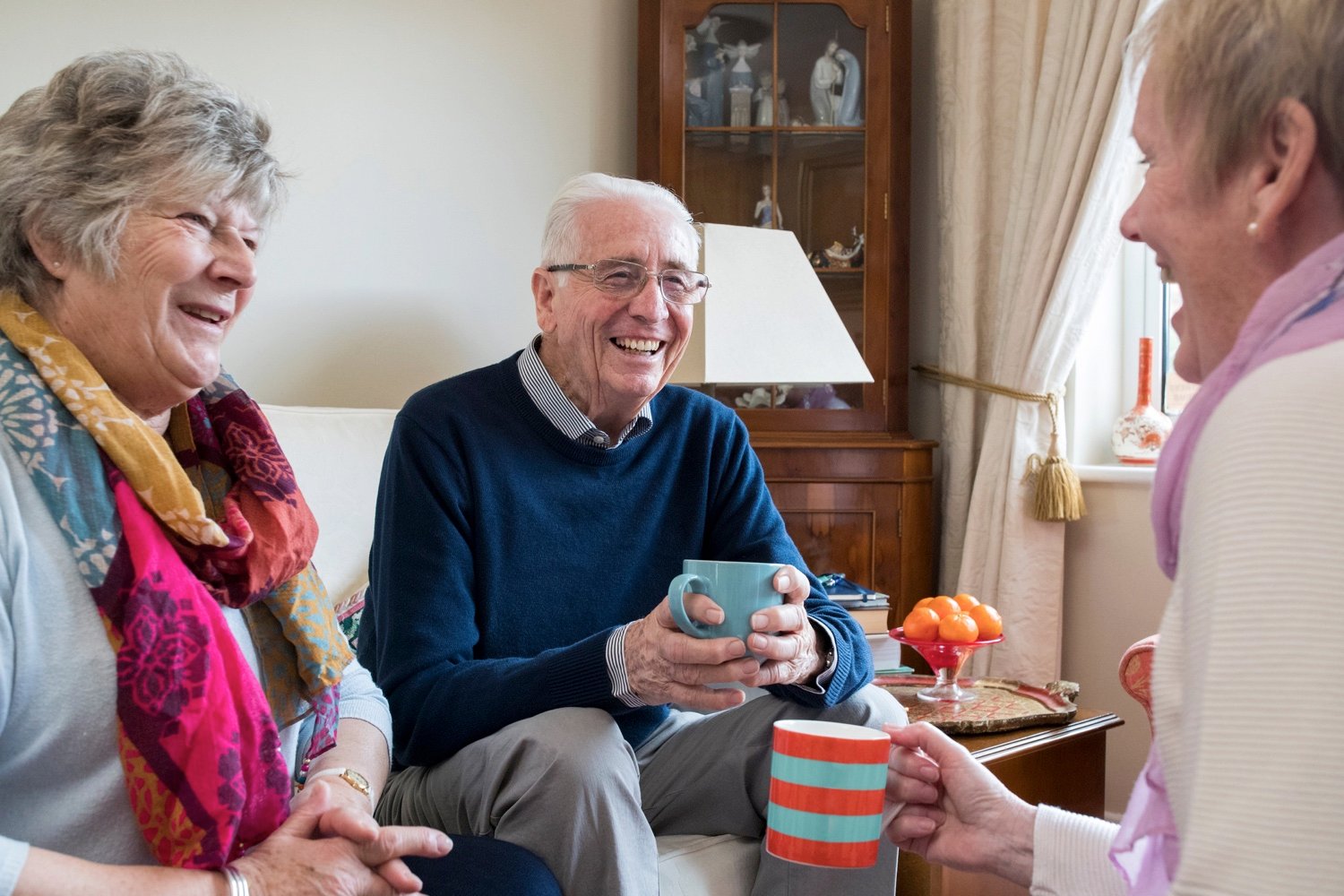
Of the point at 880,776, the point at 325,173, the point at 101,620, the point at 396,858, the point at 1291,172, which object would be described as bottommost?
the point at 396,858

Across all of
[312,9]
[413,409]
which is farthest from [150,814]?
[312,9]

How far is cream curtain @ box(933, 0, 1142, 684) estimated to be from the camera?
2.72 metres

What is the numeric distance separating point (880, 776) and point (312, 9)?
2.32 meters

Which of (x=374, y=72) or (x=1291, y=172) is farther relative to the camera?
(x=374, y=72)

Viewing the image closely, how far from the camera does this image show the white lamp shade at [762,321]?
242 centimetres

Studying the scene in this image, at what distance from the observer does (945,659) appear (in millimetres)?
1971

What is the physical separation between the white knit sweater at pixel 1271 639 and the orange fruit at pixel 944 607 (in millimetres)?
1359

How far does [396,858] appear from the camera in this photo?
3.51 feet

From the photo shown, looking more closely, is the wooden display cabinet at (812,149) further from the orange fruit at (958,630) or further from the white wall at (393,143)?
the orange fruit at (958,630)

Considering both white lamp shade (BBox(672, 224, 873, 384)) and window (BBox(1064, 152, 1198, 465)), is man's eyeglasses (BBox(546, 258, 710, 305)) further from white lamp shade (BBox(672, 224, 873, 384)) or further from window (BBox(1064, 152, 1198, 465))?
window (BBox(1064, 152, 1198, 465))

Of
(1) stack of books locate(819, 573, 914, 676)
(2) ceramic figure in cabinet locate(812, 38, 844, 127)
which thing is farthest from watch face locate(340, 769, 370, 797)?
(2) ceramic figure in cabinet locate(812, 38, 844, 127)

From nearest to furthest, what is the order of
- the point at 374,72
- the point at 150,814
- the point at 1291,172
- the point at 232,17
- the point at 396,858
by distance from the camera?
1. the point at 1291,172
2. the point at 150,814
3. the point at 396,858
4. the point at 232,17
5. the point at 374,72

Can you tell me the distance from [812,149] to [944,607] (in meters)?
1.44

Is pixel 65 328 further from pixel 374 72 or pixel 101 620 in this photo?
pixel 374 72
